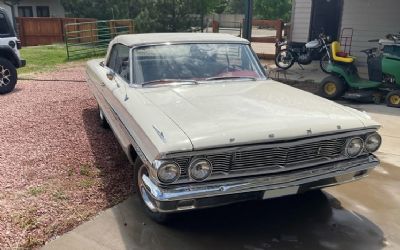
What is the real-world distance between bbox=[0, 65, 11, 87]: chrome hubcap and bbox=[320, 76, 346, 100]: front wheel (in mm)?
6956

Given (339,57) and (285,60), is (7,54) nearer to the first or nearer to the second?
(339,57)

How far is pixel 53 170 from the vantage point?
4.72 metres

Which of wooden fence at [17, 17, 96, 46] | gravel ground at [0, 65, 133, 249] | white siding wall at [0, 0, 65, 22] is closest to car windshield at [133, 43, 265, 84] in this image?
gravel ground at [0, 65, 133, 249]

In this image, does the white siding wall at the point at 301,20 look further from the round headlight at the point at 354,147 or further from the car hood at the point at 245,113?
the round headlight at the point at 354,147

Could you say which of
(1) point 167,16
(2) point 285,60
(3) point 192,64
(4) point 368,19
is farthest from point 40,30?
(3) point 192,64

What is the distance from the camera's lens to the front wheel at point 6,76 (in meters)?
8.62

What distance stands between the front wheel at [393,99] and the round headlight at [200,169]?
252 inches

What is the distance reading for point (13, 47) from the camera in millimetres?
8727

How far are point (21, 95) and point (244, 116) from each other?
6846mm

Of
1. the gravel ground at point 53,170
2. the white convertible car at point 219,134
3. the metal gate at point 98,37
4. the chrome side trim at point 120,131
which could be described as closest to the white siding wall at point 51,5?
the metal gate at point 98,37

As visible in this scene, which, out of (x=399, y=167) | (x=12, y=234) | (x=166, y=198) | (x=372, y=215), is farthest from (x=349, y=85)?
(x=12, y=234)

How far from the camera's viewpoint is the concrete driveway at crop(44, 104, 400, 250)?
3.40 meters

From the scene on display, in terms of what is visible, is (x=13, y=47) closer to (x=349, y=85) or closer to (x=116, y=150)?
(x=116, y=150)

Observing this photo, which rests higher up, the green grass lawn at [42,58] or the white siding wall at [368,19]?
the white siding wall at [368,19]
